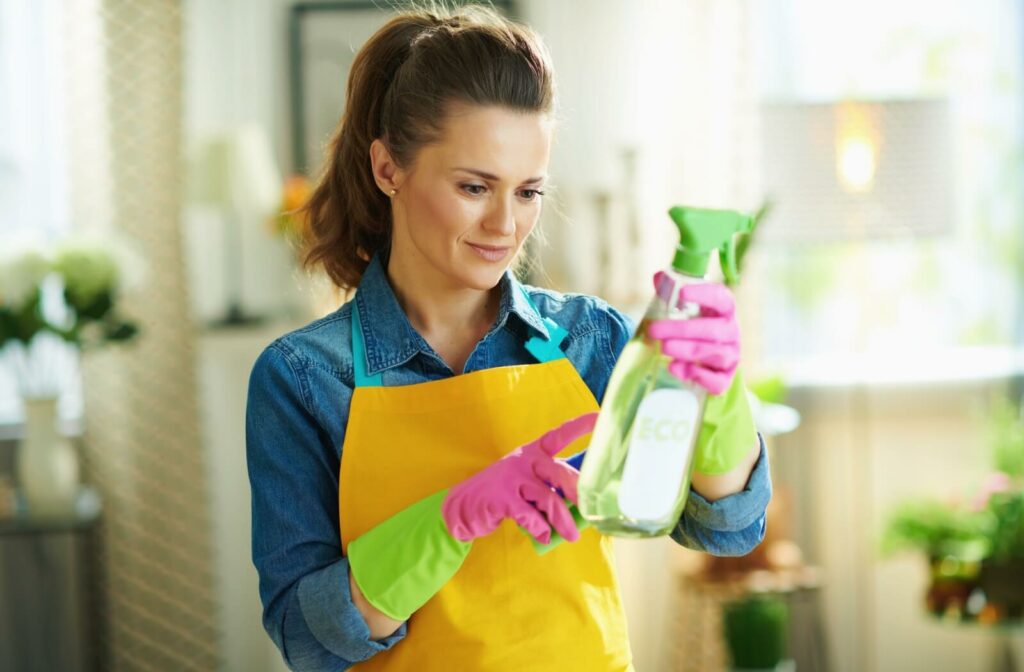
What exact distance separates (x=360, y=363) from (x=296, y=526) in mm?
190

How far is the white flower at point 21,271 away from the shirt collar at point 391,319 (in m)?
2.38

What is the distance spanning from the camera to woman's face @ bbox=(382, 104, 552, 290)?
1.34 meters

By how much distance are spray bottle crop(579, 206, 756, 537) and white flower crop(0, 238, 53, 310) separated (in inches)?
110

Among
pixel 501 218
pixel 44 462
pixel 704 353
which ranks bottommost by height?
pixel 44 462

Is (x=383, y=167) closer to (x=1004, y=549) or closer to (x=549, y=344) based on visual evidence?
(x=549, y=344)

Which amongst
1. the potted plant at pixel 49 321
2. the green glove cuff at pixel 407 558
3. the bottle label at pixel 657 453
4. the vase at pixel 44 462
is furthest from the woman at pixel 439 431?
the vase at pixel 44 462

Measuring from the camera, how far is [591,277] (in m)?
4.07

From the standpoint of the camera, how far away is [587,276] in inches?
160

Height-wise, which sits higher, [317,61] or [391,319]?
[317,61]

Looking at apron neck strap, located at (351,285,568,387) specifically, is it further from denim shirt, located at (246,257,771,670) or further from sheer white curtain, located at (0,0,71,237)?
sheer white curtain, located at (0,0,71,237)

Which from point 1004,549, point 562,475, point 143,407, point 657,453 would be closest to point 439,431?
point 562,475

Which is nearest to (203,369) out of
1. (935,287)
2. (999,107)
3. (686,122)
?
(686,122)

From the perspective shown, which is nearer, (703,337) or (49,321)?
(703,337)

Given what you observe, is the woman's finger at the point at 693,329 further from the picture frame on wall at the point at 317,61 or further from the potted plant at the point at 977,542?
the picture frame on wall at the point at 317,61
